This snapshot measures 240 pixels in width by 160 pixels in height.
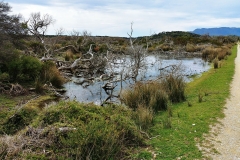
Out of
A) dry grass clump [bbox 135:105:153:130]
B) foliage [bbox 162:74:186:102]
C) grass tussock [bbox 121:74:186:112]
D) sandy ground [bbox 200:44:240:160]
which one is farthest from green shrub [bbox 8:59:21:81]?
sandy ground [bbox 200:44:240:160]

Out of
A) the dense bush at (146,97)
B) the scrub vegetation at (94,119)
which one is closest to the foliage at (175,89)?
the scrub vegetation at (94,119)

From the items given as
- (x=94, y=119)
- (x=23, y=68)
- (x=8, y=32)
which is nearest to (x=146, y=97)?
(x=94, y=119)

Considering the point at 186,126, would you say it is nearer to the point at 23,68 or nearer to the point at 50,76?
the point at 50,76

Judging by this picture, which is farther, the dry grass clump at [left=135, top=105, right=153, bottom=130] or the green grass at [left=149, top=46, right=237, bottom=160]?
the dry grass clump at [left=135, top=105, right=153, bottom=130]

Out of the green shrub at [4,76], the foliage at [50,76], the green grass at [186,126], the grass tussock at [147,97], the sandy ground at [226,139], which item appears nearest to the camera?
the sandy ground at [226,139]

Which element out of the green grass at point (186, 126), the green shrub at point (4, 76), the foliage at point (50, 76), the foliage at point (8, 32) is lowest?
the green grass at point (186, 126)

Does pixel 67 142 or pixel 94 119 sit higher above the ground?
pixel 94 119

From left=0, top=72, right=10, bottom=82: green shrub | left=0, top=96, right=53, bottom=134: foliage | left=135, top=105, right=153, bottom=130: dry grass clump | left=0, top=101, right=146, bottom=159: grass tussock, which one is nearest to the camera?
left=0, top=101, right=146, bottom=159: grass tussock

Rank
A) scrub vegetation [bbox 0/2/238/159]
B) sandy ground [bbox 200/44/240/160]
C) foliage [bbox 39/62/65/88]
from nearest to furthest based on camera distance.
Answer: scrub vegetation [bbox 0/2/238/159] → sandy ground [bbox 200/44/240/160] → foliage [bbox 39/62/65/88]

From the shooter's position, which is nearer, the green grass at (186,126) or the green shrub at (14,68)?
the green grass at (186,126)

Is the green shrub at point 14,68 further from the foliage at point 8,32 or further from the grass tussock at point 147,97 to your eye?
the grass tussock at point 147,97

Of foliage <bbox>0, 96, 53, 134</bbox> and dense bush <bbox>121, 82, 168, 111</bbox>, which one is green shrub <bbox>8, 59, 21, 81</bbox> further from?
dense bush <bbox>121, 82, 168, 111</bbox>

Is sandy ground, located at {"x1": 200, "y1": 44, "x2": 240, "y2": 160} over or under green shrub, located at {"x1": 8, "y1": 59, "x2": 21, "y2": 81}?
under

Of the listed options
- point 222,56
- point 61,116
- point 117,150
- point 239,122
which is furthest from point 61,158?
point 222,56
